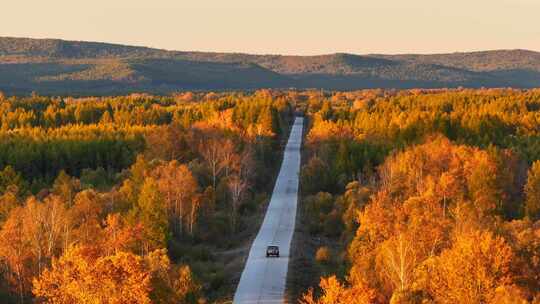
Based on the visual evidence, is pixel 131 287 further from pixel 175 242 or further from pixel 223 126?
pixel 223 126

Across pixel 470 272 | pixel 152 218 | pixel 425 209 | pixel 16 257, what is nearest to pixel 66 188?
pixel 152 218

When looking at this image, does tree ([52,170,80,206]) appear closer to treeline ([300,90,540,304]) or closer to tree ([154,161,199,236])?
tree ([154,161,199,236])

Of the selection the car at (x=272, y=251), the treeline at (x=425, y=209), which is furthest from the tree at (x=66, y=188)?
the car at (x=272, y=251)

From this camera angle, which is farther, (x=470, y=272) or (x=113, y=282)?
(x=470, y=272)

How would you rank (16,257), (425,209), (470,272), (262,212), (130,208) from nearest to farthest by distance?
(470,272)
(16,257)
(425,209)
(130,208)
(262,212)

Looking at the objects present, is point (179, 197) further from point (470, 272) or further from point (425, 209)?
point (470, 272)

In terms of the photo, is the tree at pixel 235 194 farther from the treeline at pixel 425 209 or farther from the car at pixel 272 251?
the car at pixel 272 251
